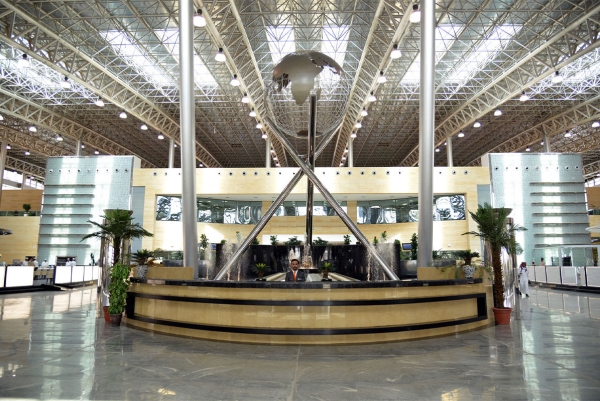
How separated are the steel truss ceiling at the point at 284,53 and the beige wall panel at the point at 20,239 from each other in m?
6.39

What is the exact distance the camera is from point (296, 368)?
4.40m

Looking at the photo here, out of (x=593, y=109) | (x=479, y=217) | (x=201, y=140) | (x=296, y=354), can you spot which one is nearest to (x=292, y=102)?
(x=479, y=217)

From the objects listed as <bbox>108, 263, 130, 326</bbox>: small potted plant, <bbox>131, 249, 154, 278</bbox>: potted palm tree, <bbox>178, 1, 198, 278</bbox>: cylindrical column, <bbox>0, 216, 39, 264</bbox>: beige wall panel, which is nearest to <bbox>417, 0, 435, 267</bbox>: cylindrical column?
<bbox>178, 1, 198, 278</bbox>: cylindrical column

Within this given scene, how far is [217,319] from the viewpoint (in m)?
6.14

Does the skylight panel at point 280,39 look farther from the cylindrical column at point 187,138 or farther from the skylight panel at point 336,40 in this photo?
the cylindrical column at point 187,138

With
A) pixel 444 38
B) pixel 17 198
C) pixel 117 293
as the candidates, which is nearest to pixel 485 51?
pixel 444 38

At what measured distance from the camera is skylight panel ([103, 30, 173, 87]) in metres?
19.1

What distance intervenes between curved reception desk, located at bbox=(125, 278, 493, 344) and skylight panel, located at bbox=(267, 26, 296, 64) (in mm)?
14347

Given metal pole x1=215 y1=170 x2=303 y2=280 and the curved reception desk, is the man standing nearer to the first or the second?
the curved reception desk

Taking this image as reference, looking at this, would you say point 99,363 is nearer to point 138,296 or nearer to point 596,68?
point 138,296

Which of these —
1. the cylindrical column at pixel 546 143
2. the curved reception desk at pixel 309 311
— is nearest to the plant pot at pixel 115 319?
the curved reception desk at pixel 309 311

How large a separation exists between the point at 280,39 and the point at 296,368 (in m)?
17.1

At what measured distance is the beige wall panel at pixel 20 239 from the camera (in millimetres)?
31000

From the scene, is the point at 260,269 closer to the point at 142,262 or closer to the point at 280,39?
the point at 142,262
